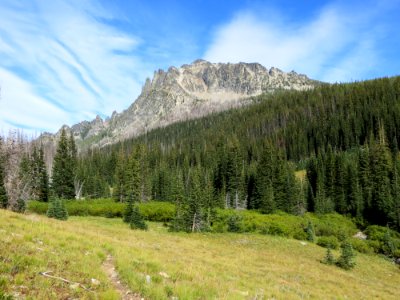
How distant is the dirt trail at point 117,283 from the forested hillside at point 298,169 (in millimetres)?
30430

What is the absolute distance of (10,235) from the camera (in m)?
11.6

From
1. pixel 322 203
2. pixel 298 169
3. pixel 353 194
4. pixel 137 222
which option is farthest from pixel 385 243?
pixel 298 169

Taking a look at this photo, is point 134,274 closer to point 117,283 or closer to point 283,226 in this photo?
point 117,283

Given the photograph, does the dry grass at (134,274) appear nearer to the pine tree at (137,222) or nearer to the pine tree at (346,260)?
the pine tree at (346,260)

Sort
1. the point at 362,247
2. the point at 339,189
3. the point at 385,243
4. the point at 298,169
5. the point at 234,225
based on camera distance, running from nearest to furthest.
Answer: the point at 362,247 < the point at 234,225 < the point at 385,243 < the point at 339,189 < the point at 298,169

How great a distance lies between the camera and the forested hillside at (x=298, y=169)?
6347cm

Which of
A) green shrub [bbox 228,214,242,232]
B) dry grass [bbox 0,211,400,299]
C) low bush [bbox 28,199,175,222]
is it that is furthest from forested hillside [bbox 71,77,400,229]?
dry grass [bbox 0,211,400,299]

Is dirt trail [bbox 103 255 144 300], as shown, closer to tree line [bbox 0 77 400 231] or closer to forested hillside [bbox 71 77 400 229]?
tree line [bbox 0 77 400 231]

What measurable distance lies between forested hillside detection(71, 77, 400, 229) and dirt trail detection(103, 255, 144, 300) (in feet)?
99.8

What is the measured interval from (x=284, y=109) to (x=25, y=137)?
505 feet

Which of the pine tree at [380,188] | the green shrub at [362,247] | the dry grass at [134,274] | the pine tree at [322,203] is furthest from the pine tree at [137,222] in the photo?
the pine tree at [322,203]

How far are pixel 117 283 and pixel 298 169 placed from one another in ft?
369

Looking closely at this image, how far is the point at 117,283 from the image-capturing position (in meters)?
10.4

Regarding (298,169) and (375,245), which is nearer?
(375,245)
